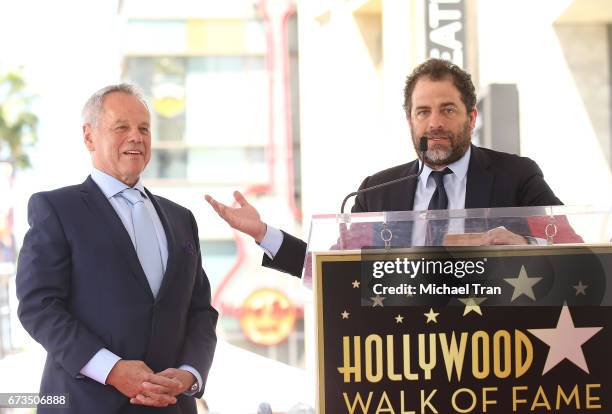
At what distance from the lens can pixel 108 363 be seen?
6.06 feet

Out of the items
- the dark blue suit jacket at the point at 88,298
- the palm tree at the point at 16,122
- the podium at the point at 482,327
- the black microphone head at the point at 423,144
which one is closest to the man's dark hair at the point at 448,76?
the black microphone head at the point at 423,144

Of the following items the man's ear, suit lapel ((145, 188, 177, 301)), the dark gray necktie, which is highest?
the man's ear

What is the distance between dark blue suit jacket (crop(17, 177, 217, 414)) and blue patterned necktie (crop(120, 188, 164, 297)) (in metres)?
0.03

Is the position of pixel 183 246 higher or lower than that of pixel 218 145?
lower

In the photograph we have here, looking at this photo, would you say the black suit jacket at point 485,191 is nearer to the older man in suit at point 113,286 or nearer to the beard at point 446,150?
the beard at point 446,150

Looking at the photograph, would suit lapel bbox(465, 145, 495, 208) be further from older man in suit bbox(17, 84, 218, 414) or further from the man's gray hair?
the man's gray hair

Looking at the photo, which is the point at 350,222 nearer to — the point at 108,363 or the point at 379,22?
the point at 108,363

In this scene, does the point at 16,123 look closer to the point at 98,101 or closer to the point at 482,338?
the point at 98,101

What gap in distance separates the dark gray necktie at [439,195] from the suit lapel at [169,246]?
59 centimetres

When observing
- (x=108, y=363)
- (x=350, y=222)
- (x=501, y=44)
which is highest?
(x=501, y=44)

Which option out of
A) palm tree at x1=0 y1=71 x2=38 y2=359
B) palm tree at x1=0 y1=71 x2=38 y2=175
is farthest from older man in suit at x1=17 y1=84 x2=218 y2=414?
palm tree at x1=0 y1=71 x2=38 y2=175

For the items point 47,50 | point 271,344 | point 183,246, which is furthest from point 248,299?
point 183,246

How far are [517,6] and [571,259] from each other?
12.2ft

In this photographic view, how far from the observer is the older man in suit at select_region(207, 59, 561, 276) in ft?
6.00
